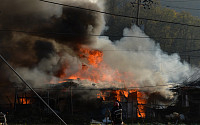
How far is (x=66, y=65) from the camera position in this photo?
1251 inches

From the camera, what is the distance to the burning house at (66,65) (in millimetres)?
25359

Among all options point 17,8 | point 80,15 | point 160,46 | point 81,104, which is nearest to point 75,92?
point 81,104

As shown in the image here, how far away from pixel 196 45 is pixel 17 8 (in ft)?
187

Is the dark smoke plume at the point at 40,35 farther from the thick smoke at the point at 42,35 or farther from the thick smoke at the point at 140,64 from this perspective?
the thick smoke at the point at 140,64

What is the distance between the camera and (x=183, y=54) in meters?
66.1

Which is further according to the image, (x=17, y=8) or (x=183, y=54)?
(x=183, y=54)

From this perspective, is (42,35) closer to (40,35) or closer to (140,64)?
(40,35)

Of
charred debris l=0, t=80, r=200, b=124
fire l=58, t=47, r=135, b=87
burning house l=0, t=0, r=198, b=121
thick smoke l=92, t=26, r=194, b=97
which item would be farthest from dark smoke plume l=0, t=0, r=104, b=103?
thick smoke l=92, t=26, r=194, b=97

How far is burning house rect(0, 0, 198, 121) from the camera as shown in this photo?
25359 millimetres

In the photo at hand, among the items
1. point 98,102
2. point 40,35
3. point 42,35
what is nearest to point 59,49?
point 42,35

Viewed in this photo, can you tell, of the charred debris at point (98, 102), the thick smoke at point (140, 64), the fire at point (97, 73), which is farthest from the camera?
the thick smoke at point (140, 64)

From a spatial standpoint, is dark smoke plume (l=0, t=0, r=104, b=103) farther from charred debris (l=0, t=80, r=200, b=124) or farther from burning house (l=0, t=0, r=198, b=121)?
charred debris (l=0, t=80, r=200, b=124)

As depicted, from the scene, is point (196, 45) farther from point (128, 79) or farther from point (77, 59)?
point (77, 59)

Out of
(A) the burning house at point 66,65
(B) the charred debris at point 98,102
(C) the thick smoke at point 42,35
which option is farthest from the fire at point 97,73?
(B) the charred debris at point 98,102
